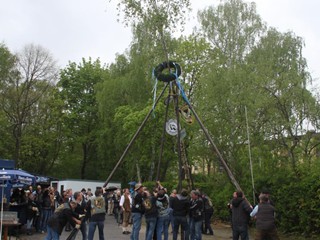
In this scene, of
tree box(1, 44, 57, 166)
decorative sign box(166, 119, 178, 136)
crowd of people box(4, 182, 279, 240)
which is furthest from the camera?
tree box(1, 44, 57, 166)

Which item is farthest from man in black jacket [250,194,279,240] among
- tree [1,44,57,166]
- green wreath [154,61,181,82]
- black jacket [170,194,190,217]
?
tree [1,44,57,166]

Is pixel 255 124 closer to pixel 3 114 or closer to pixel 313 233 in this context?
pixel 313 233

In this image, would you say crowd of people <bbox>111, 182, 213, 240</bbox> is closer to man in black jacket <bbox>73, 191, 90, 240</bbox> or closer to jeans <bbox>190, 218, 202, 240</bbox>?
jeans <bbox>190, 218, 202, 240</bbox>

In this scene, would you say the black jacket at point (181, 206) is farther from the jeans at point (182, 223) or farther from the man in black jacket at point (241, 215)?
the man in black jacket at point (241, 215)

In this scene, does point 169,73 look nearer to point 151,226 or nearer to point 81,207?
point 151,226

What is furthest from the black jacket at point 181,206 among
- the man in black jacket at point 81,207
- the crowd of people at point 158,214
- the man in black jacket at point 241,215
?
the man in black jacket at point 81,207

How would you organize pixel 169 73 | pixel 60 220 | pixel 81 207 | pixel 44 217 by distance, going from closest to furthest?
1. pixel 60 220
2. pixel 81 207
3. pixel 44 217
4. pixel 169 73

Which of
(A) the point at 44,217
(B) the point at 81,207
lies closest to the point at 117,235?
(A) the point at 44,217

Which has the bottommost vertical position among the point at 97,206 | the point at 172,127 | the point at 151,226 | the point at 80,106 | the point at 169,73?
the point at 151,226

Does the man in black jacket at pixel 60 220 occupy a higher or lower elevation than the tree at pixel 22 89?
lower

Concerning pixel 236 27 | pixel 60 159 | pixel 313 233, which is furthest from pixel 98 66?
pixel 313 233

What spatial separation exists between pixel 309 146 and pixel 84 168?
3219 centimetres

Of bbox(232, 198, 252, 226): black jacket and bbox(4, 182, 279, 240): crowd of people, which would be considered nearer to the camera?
bbox(4, 182, 279, 240): crowd of people

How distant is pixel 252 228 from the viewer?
18828 millimetres
